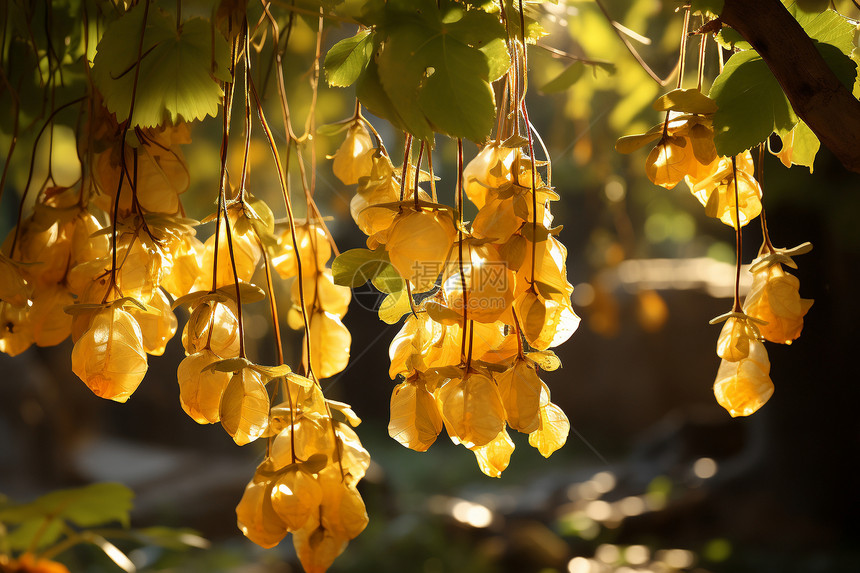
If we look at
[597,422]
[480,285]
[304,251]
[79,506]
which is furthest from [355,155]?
[597,422]

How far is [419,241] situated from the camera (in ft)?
0.77

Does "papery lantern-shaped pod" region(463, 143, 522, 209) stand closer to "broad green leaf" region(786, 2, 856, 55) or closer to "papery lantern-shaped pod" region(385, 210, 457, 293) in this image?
"papery lantern-shaped pod" region(385, 210, 457, 293)

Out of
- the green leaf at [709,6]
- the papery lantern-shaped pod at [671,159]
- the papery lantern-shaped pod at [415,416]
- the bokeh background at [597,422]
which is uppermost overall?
the bokeh background at [597,422]

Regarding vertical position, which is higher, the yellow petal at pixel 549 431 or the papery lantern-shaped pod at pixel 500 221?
the papery lantern-shaped pod at pixel 500 221

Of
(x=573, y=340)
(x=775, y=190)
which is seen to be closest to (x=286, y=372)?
(x=775, y=190)

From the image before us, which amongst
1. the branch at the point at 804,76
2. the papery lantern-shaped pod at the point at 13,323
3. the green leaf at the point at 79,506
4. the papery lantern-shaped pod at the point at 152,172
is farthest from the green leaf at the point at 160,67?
the green leaf at the point at 79,506

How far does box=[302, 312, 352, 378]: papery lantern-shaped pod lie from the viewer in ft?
1.12

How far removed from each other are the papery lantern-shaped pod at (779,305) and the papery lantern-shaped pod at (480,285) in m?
0.13

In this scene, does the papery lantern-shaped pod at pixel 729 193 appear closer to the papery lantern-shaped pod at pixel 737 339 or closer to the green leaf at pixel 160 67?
the papery lantern-shaped pod at pixel 737 339

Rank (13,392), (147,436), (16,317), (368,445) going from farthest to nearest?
(147,436) → (368,445) → (13,392) → (16,317)

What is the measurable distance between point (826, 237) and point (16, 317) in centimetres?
149

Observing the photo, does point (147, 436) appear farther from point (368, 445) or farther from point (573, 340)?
point (573, 340)

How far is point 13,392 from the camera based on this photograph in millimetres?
3045

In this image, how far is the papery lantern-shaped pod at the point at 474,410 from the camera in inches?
9.4
